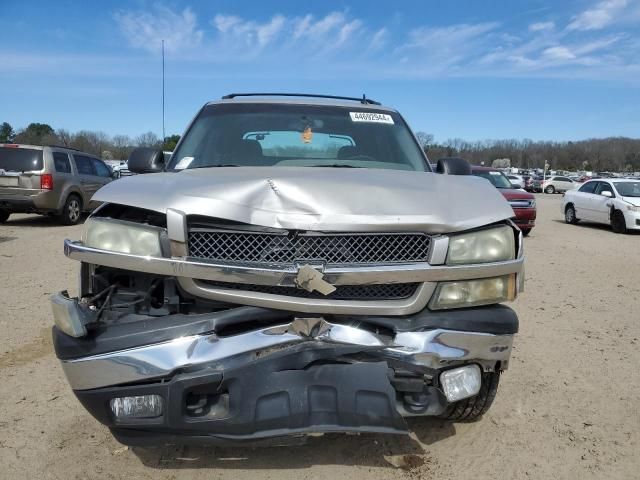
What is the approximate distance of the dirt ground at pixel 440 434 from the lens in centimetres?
273

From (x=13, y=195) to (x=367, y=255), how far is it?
12320mm

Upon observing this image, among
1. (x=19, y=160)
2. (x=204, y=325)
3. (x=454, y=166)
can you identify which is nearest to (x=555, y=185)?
(x=19, y=160)

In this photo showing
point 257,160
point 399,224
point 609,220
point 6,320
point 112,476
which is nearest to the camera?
point 399,224

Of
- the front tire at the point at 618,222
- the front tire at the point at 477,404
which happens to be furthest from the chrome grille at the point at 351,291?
the front tire at the point at 618,222

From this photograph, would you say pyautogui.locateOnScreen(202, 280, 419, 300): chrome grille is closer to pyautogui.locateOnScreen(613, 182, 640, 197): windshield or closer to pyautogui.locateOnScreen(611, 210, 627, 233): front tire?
pyautogui.locateOnScreen(611, 210, 627, 233): front tire

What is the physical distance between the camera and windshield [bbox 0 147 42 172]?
12.5 metres

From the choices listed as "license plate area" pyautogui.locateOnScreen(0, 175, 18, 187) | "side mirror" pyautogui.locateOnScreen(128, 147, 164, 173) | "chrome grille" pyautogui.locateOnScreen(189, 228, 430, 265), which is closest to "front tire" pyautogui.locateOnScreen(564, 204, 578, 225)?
"license plate area" pyautogui.locateOnScreen(0, 175, 18, 187)

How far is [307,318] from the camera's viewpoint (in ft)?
7.56

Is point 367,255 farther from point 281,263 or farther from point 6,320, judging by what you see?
point 6,320

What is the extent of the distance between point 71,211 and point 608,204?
47.1ft

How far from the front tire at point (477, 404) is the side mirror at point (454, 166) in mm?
1520

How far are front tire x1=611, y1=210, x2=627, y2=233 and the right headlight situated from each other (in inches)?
546

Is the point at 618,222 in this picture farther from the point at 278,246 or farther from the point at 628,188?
the point at 278,246

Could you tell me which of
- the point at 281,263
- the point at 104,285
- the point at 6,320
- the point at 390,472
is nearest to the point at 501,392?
the point at 390,472
